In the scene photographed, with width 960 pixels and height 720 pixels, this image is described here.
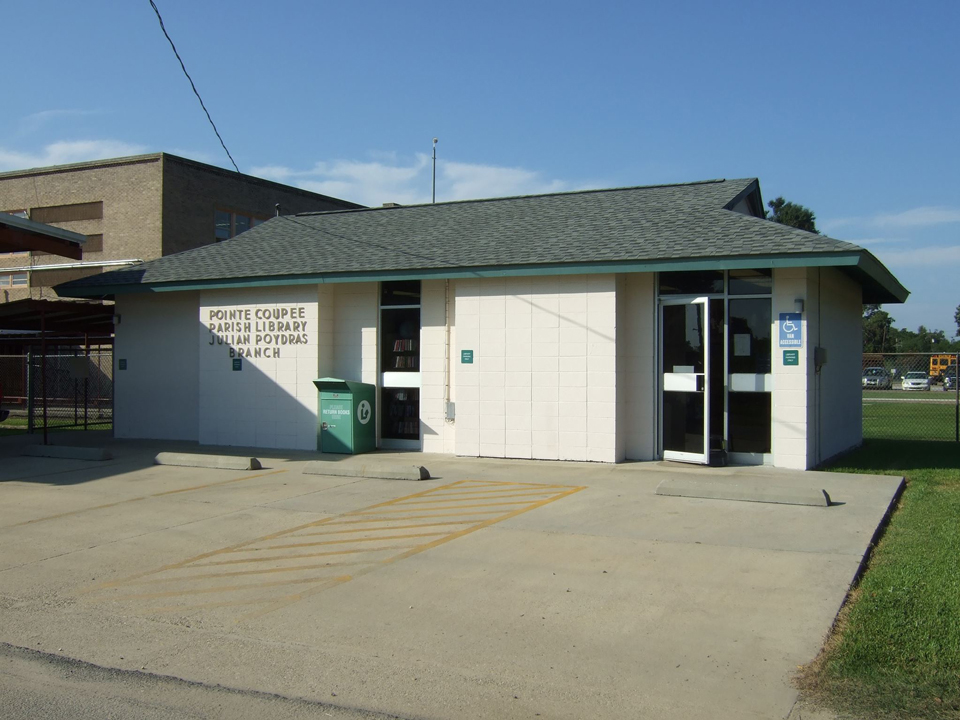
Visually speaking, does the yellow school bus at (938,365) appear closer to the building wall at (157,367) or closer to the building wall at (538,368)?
the building wall at (538,368)

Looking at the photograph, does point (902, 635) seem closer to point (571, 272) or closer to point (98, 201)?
point (571, 272)

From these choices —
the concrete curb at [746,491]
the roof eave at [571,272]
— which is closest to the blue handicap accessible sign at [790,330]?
the roof eave at [571,272]

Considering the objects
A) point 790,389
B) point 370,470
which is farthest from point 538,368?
point 790,389

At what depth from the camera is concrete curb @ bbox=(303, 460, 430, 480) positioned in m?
12.2

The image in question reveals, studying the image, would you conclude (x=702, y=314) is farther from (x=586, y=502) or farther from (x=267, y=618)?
(x=267, y=618)

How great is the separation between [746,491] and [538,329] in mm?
4897

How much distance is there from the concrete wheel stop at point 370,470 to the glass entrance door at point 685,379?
4.02 m

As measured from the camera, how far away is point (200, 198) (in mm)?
31406

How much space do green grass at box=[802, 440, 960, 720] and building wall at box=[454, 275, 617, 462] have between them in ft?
17.4

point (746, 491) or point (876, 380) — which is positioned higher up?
point (876, 380)

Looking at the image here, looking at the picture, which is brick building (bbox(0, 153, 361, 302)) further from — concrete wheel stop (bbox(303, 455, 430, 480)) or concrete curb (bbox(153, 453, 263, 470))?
concrete wheel stop (bbox(303, 455, 430, 480))

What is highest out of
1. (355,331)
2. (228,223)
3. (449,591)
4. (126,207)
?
(126,207)

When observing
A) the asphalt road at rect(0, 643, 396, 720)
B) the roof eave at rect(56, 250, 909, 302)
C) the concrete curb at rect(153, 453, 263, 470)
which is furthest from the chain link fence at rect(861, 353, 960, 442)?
the asphalt road at rect(0, 643, 396, 720)

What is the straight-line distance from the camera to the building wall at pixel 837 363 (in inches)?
537
